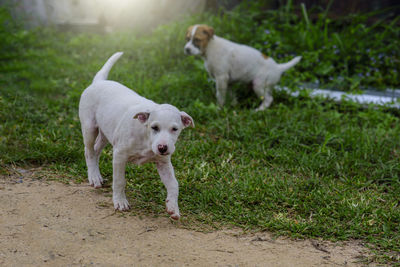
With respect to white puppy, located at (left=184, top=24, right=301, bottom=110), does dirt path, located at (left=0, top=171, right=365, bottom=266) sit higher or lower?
lower

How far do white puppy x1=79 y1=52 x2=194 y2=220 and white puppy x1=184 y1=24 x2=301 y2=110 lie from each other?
235 cm

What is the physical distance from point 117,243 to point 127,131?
0.82 m

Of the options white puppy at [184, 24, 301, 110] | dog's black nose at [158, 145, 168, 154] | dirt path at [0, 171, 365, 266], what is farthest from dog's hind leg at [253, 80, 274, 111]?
dog's black nose at [158, 145, 168, 154]

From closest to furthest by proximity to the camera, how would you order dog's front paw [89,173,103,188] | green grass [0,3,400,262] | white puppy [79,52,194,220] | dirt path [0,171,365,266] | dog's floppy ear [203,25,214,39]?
dirt path [0,171,365,266] → white puppy [79,52,194,220] → green grass [0,3,400,262] → dog's front paw [89,173,103,188] → dog's floppy ear [203,25,214,39]

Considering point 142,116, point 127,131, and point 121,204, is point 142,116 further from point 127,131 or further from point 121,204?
point 121,204

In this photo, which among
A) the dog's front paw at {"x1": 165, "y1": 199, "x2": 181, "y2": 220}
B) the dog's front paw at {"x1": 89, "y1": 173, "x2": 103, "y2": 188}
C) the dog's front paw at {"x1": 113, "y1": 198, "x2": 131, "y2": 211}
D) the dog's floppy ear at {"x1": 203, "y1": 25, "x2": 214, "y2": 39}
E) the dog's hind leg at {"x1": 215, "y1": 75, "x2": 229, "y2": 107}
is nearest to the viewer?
the dog's front paw at {"x1": 165, "y1": 199, "x2": 181, "y2": 220}

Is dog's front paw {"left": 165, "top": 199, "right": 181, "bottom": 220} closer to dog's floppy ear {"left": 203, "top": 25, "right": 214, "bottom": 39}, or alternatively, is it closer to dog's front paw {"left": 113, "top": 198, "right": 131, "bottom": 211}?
dog's front paw {"left": 113, "top": 198, "right": 131, "bottom": 211}

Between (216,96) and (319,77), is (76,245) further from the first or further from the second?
(319,77)

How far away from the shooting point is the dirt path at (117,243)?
8.95 ft

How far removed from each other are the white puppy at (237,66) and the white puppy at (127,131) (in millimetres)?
2349

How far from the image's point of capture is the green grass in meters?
3.54

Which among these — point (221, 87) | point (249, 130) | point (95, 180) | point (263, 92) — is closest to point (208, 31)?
point (221, 87)

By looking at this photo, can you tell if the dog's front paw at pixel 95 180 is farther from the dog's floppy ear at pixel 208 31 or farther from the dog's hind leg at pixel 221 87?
the dog's floppy ear at pixel 208 31

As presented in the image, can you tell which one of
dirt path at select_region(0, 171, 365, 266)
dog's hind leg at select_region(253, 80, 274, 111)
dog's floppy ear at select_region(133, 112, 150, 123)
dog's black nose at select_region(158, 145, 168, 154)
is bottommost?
dirt path at select_region(0, 171, 365, 266)
